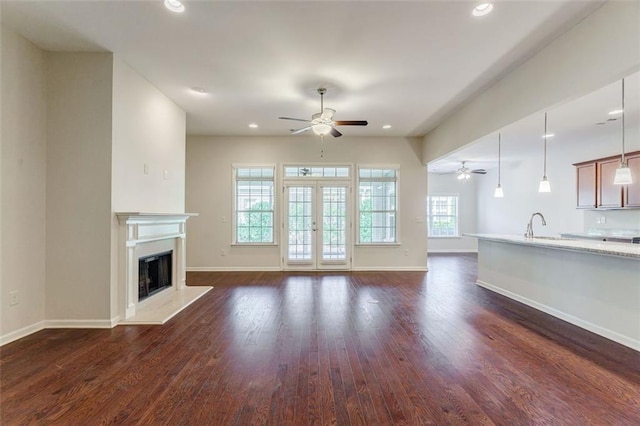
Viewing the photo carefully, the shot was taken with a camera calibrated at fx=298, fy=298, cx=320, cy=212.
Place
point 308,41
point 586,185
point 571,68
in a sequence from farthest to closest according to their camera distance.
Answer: point 586,185 < point 308,41 < point 571,68

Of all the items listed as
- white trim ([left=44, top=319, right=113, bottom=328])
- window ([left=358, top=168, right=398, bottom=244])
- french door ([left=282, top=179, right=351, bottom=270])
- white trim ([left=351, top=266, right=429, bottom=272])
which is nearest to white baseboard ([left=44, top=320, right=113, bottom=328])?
white trim ([left=44, top=319, right=113, bottom=328])

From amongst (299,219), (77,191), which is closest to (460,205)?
(299,219)

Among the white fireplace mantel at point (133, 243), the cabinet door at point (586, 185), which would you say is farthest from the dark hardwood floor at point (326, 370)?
the cabinet door at point (586, 185)

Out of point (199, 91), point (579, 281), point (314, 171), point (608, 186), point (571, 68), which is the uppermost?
point (199, 91)

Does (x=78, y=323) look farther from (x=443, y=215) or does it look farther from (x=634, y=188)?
(x=443, y=215)

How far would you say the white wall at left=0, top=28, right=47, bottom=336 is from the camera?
294 centimetres

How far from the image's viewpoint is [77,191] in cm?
334

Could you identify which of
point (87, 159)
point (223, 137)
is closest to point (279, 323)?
point (87, 159)

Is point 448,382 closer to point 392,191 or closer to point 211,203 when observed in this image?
point 392,191

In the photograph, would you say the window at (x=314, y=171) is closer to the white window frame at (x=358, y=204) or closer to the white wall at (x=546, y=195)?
the white window frame at (x=358, y=204)

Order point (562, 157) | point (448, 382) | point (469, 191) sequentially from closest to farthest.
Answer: point (448, 382) < point (562, 157) < point (469, 191)

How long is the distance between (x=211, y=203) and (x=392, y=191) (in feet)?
13.7

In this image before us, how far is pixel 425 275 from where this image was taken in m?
6.35

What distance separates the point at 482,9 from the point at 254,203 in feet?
17.6
